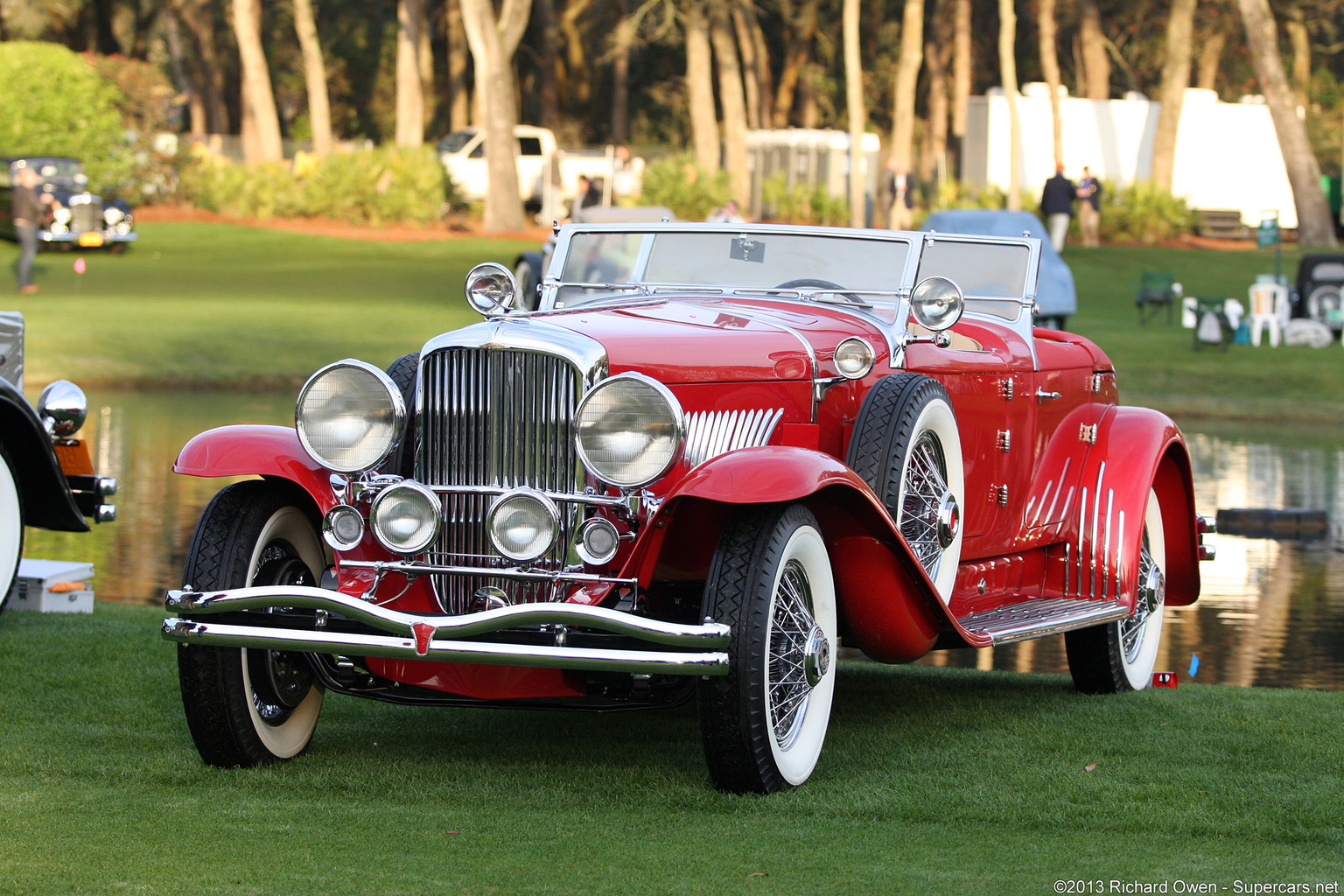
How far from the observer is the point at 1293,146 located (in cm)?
3741

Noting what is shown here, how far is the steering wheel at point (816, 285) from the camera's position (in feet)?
20.5

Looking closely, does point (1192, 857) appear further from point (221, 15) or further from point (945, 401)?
point (221, 15)

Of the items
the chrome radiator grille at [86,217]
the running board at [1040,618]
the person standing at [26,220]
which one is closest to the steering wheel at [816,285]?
the running board at [1040,618]

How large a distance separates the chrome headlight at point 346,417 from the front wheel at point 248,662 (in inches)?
11.1

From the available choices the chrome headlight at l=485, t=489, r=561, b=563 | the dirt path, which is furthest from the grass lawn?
the chrome headlight at l=485, t=489, r=561, b=563

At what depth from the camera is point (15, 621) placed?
7.29m

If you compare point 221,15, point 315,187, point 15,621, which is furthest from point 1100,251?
point 221,15

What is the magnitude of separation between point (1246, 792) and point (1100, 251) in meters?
31.4

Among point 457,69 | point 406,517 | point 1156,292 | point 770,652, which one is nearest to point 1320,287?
point 1156,292

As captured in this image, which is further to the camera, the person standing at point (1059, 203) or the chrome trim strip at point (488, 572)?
the person standing at point (1059, 203)

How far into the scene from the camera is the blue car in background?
18.5 metres

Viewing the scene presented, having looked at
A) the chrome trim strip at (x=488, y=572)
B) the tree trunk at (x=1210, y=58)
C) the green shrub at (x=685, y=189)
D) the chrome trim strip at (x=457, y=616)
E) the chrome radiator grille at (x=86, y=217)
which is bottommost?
the chrome trim strip at (x=457, y=616)

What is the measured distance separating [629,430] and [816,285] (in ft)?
5.86

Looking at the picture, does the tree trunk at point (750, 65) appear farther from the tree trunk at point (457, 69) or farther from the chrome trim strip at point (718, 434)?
the chrome trim strip at point (718, 434)
